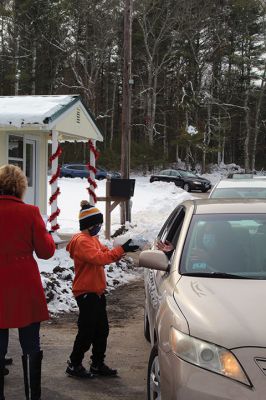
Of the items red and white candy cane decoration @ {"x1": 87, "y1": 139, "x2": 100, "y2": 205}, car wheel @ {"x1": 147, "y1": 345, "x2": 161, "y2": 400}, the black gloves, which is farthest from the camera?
red and white candy cane decoration @ {"x1": 87, "y1": 139, "x2": 100, "y2": 205}

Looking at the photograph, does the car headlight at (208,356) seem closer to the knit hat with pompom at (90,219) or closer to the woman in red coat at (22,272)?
the woman in red coat at (22,272)

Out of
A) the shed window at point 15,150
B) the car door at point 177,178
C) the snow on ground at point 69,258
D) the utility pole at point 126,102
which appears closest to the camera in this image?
the snow on ground at point 69,258

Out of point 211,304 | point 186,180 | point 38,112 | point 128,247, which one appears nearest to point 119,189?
point 38,112

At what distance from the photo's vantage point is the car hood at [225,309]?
292 cm

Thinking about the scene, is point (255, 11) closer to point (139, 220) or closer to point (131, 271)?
point (139, 220)

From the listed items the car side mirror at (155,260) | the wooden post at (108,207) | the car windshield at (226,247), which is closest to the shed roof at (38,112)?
the wooden post at (108,207)

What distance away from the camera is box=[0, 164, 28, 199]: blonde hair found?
3.97 m

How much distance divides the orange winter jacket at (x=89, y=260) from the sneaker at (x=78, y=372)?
26.1 inches

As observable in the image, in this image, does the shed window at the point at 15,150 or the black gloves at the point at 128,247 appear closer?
the black gloves at the point at 128,247

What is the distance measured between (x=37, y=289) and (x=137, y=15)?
45.2 m

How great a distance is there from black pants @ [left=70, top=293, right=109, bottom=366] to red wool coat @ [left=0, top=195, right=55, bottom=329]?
2.53ft

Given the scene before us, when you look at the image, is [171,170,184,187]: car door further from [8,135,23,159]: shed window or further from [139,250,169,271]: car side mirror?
[139,250,169,271]: car side mirror

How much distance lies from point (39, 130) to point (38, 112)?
4.49 feet

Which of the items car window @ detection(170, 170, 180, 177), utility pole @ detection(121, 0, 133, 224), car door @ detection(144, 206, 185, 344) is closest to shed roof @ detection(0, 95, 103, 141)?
utility pole @ detection(121, 0, 133, 224)
